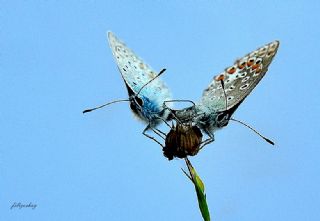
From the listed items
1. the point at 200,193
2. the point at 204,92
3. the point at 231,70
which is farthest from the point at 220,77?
the point at 200,193

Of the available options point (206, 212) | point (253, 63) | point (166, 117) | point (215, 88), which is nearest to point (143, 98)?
point (166, 117)

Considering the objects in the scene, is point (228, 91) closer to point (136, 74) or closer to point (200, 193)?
point (136, 74)

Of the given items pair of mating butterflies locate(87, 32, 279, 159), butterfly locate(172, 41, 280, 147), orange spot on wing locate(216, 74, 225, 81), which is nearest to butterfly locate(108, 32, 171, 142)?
pair of mating butterflies locate(87, 32, 279, 159)

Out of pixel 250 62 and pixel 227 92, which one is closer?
pixel 227 92

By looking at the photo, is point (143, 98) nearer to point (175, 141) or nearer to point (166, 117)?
point (166, 117)

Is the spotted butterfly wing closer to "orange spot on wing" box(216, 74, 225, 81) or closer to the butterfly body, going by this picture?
the butterfly body

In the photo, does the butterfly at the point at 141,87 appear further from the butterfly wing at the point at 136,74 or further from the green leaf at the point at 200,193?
the green leaf at the point at 200,193
